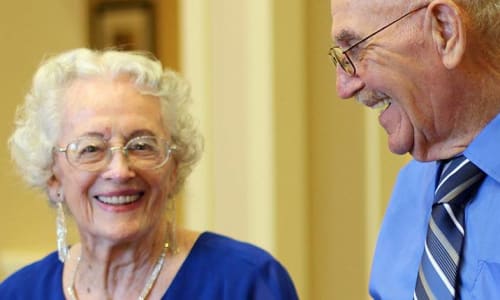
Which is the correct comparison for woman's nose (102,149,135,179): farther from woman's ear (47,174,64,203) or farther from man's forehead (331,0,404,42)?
man's forehead (331,0,404,42)

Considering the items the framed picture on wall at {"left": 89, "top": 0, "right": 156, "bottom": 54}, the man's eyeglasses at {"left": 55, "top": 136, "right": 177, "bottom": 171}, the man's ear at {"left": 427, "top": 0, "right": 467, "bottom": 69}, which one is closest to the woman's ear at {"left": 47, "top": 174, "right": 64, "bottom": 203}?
the man's eyeglasses at {"left": 55, "top": 136, "right": 177, "bottom": 171}

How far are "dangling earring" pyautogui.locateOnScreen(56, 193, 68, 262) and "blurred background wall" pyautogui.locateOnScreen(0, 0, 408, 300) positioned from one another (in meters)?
0.51

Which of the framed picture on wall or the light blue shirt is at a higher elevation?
the framed picture on wall

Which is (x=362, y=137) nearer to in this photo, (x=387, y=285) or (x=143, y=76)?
(x=143, y=76)

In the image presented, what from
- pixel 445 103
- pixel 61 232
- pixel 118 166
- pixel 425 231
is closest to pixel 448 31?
pixel 445 103

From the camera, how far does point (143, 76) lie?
191 centimetres

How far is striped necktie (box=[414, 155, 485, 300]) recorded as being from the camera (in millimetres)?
1289

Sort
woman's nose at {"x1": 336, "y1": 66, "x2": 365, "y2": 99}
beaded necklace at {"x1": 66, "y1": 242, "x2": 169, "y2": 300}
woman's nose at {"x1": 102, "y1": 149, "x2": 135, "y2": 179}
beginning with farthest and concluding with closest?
1. beaded necklace at {"x1": 66, "y1": 242, "x2": 169, "y2": 300}
2. woman's nose at {"x1": 102, "y1": 149, "x2": 135, "y2": 179}
3. woman's nose at {"x1": 336, "y1": 66, "x2": 365, "y2": 99}

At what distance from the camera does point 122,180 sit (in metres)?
1.86

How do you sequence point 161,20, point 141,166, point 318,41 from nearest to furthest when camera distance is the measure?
point 141,166 → point 318,41 → point 161,20

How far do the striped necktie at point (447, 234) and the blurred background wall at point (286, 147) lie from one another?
1.17 metres

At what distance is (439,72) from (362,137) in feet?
4.15

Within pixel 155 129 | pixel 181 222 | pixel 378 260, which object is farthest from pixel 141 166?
pixel 181 222

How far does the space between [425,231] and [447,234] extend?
6.2 inches
